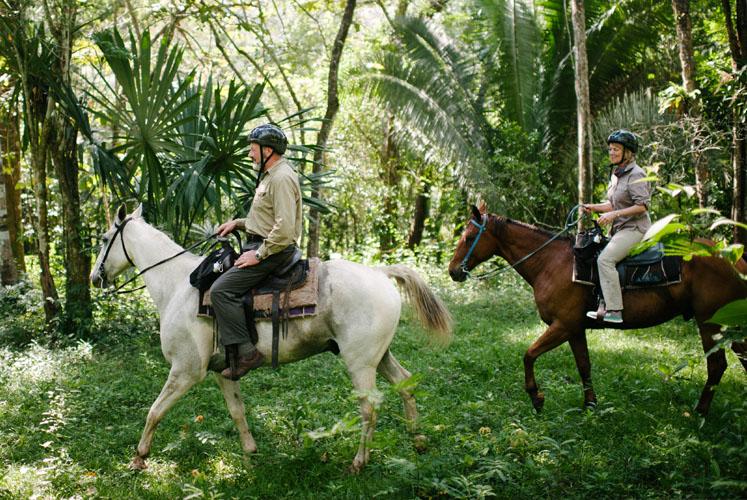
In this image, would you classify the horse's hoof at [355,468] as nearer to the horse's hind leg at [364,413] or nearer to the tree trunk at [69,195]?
the horse's hind leg at [364,413]

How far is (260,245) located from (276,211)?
0.33m

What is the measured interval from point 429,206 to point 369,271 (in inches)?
603

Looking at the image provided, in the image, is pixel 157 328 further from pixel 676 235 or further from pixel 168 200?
pixel 676 235

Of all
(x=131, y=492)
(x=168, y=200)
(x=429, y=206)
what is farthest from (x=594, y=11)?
(x=131, y=492)

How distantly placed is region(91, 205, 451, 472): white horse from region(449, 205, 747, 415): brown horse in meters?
1.53

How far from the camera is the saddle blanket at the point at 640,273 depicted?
6293 mm

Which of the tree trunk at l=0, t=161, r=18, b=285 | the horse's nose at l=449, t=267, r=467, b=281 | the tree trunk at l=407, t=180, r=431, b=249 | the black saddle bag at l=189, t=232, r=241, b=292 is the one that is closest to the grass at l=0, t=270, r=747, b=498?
the horse's nose at l=449, t=267, r=467, b=281

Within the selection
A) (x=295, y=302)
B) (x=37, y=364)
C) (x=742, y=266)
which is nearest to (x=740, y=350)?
(x=742, y=266)

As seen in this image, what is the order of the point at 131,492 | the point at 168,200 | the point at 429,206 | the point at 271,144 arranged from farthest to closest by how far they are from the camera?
the point at 429,206, the point at 168,200, the point at 271,144, the point at 131,492

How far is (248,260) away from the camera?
5.24 meters

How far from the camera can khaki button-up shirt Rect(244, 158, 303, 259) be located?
5.20 meters

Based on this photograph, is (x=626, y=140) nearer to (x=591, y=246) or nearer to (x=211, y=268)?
(x=591, y=246)

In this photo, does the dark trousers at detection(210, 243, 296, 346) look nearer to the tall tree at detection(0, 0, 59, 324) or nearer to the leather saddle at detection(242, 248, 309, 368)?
the leather saddle at detection(242, 248, 309, 368)

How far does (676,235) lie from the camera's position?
3.74m
